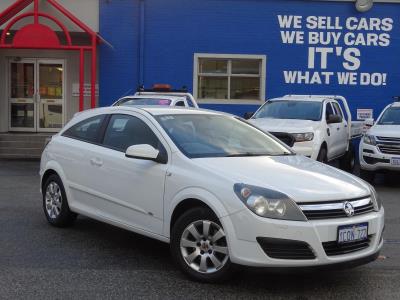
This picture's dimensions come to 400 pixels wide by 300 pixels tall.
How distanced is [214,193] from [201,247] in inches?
19.8

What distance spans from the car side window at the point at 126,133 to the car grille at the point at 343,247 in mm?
1916

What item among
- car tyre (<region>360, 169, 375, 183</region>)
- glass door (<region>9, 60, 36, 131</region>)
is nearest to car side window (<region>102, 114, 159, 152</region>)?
car tyre (<region>360, 169, 375, 183</region>)

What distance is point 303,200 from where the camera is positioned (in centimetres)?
450

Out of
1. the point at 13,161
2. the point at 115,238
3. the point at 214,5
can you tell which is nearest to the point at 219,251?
the point at 115,238

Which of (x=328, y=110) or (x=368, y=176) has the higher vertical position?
(x=328, y=110)

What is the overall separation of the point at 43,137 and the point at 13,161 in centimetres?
144

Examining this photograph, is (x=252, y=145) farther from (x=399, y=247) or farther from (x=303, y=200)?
(x=399, y=247)

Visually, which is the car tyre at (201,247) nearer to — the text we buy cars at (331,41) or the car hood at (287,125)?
the car hood at (287,125)

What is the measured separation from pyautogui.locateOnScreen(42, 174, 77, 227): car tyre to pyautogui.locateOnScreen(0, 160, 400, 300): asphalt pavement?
11cm

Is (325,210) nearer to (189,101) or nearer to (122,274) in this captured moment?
(122,274)

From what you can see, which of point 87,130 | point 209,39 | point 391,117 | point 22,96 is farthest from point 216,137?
point 22,96

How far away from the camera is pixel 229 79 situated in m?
17.4

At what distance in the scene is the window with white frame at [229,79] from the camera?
56.3 feet

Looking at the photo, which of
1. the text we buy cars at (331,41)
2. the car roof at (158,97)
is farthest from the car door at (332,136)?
the text we buy cars at (331,41)
